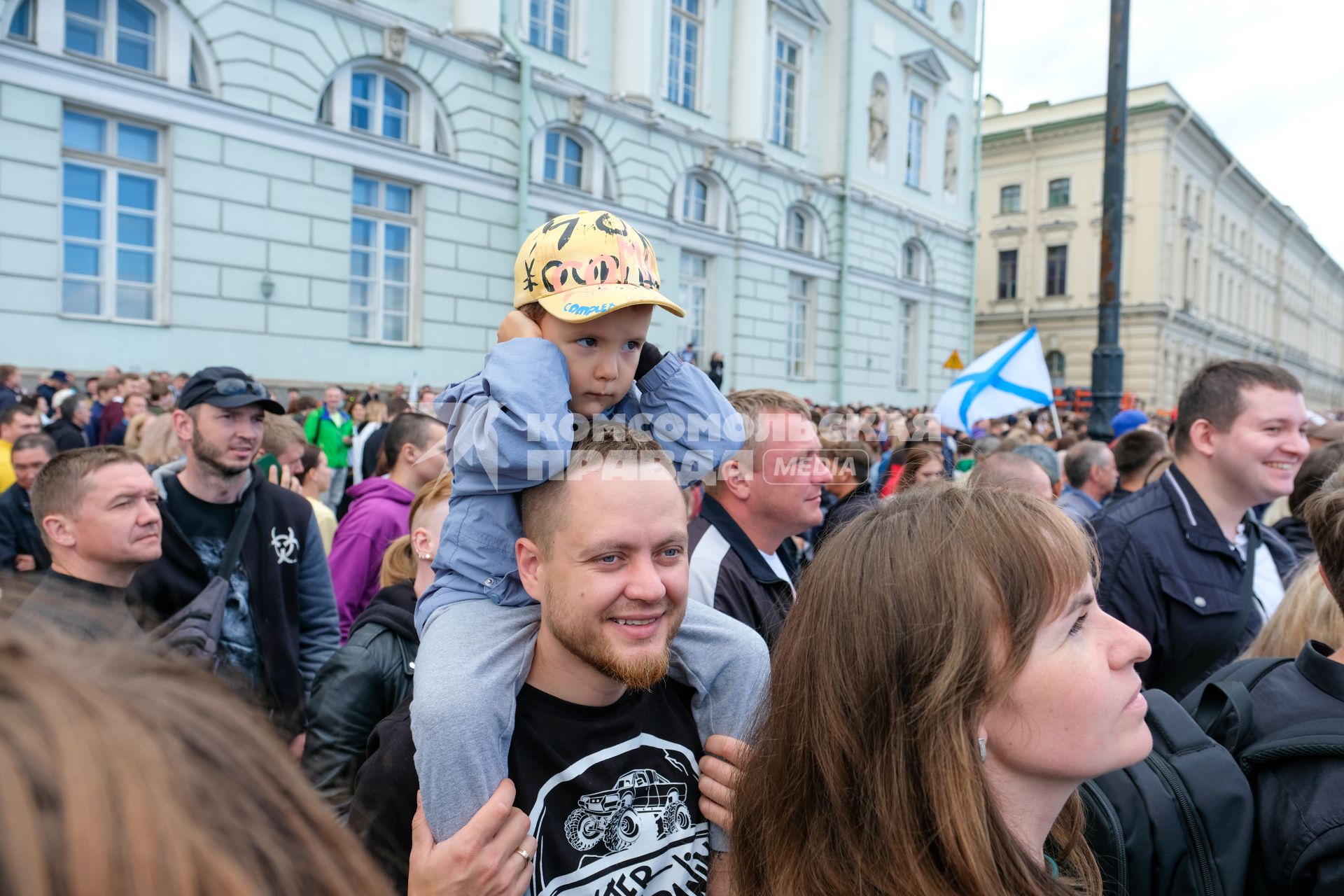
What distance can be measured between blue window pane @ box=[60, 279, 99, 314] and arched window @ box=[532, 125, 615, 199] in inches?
296

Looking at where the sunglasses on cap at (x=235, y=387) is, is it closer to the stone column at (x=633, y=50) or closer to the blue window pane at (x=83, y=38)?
the blue window pane at (x=83, y=38)

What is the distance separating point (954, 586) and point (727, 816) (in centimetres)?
73

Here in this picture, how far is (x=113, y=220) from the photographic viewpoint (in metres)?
11.6

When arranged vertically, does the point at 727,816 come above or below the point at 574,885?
above

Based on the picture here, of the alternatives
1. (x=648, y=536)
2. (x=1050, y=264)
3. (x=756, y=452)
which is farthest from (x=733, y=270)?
(x=1050, y=264)

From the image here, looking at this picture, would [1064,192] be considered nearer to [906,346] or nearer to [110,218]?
[906,346]

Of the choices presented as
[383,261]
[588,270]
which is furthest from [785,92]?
[588,270]

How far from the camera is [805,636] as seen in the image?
164 cm

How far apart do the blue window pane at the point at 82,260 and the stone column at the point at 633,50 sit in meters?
9.90

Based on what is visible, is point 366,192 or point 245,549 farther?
point 366,192

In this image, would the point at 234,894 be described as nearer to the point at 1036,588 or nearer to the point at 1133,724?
the point at 1036,588

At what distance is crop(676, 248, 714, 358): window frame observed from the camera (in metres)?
19.6

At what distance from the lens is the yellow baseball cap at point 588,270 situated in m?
2.17

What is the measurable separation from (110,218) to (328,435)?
4467 mm
